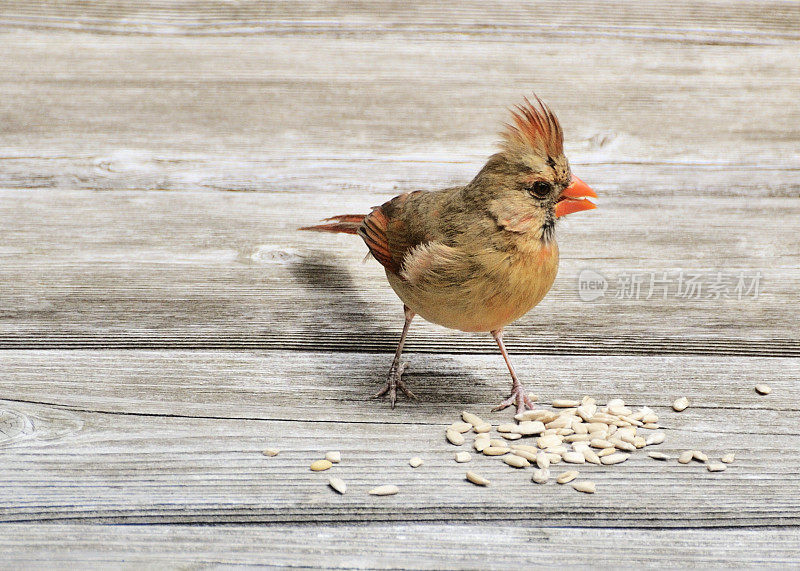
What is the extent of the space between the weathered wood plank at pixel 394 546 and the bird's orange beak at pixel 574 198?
2.46ft

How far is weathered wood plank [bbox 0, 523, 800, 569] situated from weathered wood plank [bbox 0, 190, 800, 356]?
810mm

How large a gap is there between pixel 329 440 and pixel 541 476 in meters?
0.51

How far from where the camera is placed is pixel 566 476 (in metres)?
2.02

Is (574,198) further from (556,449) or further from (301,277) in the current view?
(301,277)

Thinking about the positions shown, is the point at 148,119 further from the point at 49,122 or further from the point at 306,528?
the point at 306,528

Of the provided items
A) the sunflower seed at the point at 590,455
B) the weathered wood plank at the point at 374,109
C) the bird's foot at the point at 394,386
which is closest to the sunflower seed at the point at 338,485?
the bird's foot at the point at 394,386

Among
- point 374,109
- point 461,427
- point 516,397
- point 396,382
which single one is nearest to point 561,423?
point 516,397

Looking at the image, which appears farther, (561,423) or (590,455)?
(561,423)

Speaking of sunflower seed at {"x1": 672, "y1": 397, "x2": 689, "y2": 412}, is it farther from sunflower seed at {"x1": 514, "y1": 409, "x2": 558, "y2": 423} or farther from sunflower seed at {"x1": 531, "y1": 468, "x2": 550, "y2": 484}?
sunflower seed at {"x1": 531, "y1": 468, "x2": 550, "y2": 484}

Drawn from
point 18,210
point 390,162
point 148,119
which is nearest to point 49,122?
point 148,119

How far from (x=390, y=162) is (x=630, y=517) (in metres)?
2.26

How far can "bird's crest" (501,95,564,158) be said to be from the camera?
6.72 ft

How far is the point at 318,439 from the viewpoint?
216 cm

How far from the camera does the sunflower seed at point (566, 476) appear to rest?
2014mm
